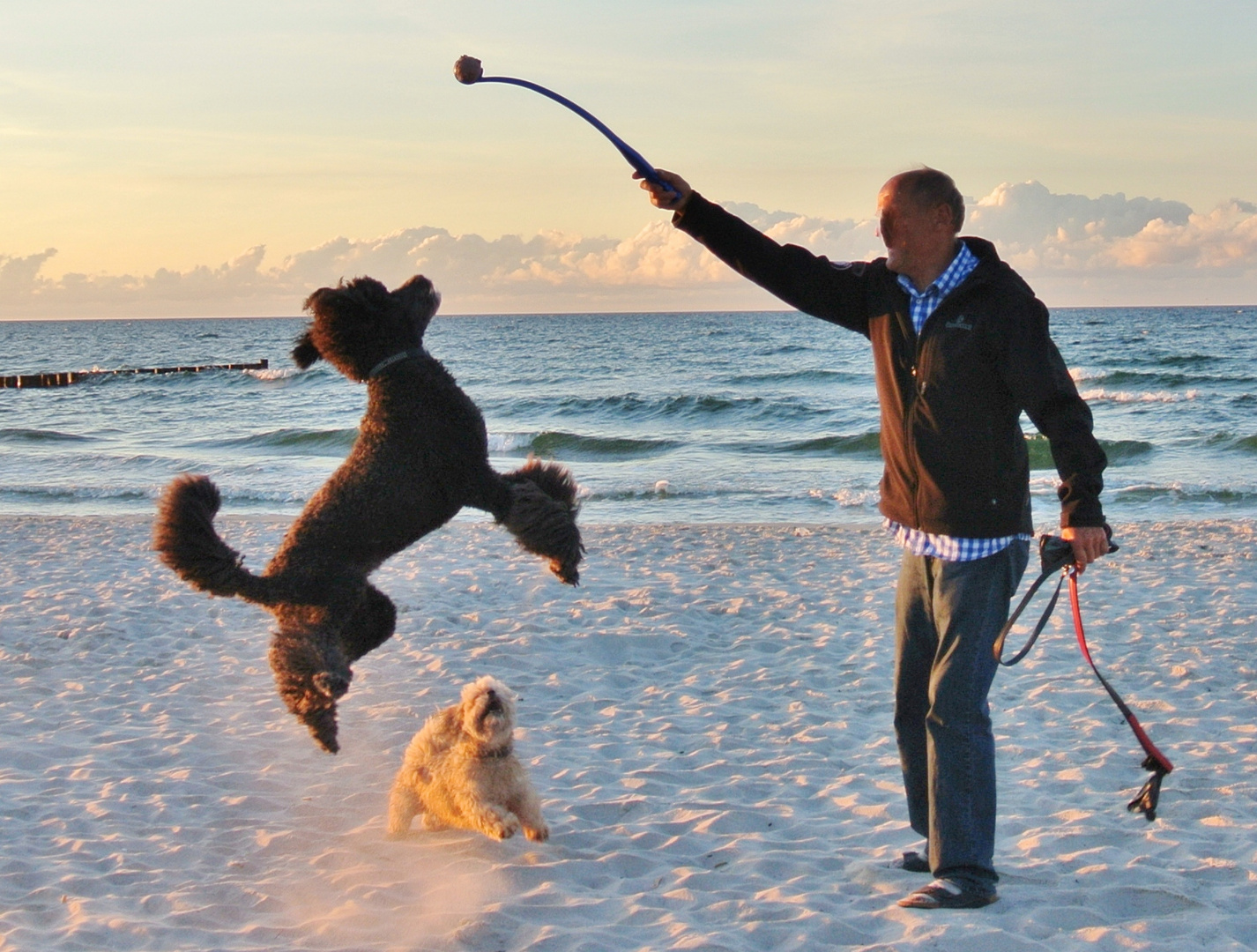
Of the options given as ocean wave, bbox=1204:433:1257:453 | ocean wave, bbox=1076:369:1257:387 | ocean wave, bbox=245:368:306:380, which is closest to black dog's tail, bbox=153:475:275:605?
ocean wave, bbox=1204:433:1257:453

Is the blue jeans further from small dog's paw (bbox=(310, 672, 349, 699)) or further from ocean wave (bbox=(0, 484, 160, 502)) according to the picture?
ocean wave (bbox=(0, 484, 160, 502))

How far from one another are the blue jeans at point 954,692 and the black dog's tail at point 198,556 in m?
2.06

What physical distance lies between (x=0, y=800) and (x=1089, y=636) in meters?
6.66

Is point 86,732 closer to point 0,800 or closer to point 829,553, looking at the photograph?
point 0,800

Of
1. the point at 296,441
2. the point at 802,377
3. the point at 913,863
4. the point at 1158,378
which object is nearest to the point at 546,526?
the point at 913,863

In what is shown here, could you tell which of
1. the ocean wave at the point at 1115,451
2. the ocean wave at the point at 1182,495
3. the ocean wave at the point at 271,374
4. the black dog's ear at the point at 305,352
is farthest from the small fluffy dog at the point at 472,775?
the ocean wave at the point at 271,374

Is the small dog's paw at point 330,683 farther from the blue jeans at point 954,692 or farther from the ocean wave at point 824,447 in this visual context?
the ocean wave at point 824,447

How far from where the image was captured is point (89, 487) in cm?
1781

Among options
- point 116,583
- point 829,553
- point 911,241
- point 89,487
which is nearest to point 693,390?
point 89,487

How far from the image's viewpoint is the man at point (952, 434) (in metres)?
3.51

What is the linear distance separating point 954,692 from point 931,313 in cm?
120

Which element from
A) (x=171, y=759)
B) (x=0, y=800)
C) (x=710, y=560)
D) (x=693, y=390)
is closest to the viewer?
(x=0, y=800)

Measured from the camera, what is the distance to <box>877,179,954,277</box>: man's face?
3.61 m

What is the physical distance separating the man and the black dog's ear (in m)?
1.20
